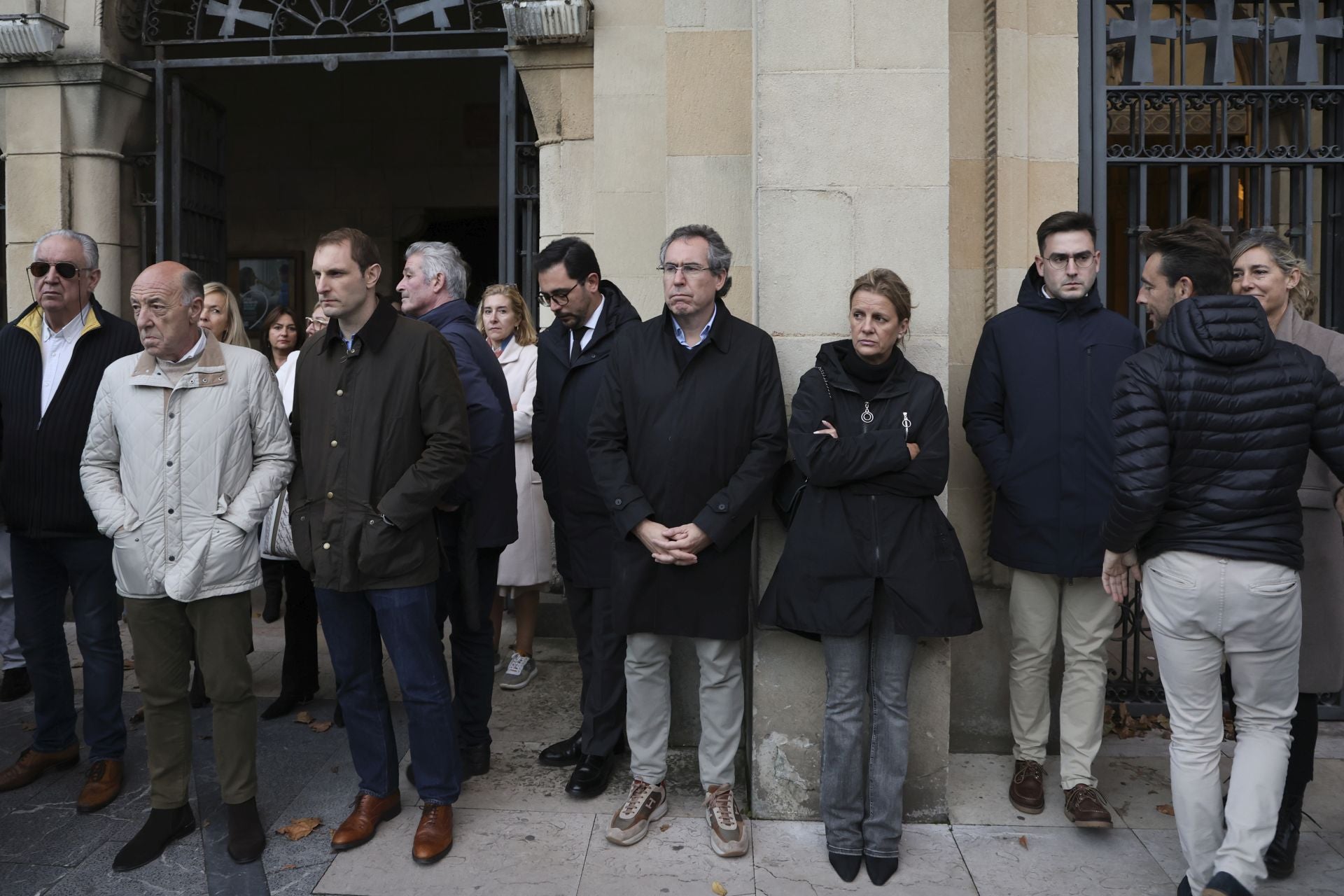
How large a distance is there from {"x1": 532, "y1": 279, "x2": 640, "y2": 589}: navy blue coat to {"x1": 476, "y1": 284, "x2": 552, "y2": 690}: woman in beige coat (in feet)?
3.82

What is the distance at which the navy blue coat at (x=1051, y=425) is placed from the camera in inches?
158

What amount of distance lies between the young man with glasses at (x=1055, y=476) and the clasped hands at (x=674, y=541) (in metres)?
1.19

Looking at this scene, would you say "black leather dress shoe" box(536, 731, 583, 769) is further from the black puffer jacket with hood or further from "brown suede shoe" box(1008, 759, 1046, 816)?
the black puffer jacket with hood

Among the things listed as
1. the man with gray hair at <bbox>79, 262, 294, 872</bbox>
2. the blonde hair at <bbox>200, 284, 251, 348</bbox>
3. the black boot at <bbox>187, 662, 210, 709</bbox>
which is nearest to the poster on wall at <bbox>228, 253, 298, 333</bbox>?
the blonde hair at <bbox>200, 284, 251, 348</bbox>

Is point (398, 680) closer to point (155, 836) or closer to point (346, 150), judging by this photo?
point (155, 836)

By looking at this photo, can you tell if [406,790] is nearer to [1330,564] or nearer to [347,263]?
[347,263]

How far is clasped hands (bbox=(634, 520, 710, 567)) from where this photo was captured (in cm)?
373

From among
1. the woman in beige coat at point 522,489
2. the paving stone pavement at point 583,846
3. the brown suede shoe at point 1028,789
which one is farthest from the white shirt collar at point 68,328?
the brown suede shoe at point 1028,789

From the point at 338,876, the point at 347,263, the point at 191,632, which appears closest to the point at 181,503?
the point at 191,632

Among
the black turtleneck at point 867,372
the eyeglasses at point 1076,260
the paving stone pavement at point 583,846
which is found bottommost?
the paving stone pavement at point 583,846

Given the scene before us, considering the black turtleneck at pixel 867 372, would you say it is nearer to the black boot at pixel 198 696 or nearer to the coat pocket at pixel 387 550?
the coat pocket at pixel 387 550

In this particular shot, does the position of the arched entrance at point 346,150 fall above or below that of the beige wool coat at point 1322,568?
above

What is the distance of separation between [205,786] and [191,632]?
864 millimetres

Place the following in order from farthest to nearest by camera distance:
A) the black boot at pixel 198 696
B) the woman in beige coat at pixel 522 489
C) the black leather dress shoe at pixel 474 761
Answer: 1. the woman in beige coat at pixel 522 489
2. the black boot at pixel 198 696
3. the black leather dress shoe at pixel 474 761
